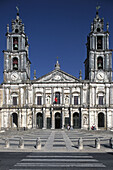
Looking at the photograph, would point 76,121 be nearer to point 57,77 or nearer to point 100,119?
point 100,119

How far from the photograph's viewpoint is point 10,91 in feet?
153

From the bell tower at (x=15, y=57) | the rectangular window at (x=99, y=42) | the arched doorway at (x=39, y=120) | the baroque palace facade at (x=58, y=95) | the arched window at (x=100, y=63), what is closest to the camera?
the baroque palace facade at (x=58, y=95)

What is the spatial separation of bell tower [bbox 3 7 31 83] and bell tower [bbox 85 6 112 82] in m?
15.4

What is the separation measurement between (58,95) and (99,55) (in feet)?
43.8

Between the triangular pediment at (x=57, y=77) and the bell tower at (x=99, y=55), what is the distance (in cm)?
459

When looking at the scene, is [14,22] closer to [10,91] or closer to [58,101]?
[10,91]

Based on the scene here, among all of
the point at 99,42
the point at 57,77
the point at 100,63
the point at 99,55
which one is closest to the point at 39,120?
the point at 57,77

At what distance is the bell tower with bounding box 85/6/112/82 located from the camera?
153 ft

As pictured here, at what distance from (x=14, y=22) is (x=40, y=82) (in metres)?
16.2

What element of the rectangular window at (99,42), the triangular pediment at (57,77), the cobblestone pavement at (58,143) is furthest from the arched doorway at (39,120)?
the rectangular window at (99,42)

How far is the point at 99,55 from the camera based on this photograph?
156 feet

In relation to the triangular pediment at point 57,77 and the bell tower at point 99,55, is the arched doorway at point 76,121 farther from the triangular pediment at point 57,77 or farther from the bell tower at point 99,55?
the bell tower at point 99,55

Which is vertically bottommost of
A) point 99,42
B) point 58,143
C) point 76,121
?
point 76,121

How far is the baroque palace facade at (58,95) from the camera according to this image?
4572cm
